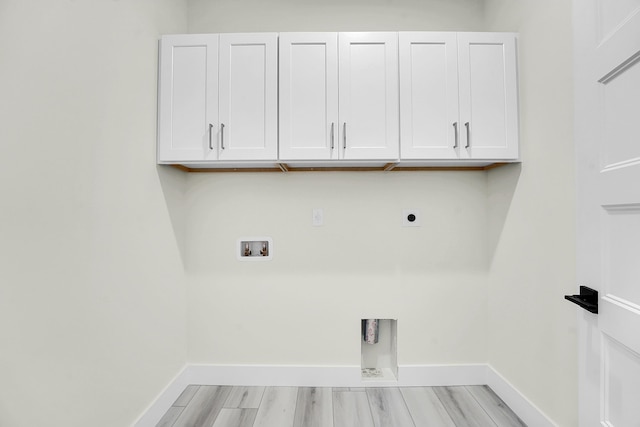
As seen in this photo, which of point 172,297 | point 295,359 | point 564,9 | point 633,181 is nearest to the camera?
point 633,181

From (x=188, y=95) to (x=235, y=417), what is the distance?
6.21 feet

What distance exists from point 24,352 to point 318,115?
5.25 feet

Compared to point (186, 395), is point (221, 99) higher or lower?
higher

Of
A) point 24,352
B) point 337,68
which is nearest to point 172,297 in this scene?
point 24,352

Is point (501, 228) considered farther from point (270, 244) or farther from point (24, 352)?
point (24, 352)

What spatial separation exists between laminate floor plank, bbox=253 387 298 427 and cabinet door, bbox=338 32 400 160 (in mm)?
1545

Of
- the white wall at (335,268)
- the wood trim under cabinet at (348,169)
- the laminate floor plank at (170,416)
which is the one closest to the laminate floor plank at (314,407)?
the white wall at (335,268)

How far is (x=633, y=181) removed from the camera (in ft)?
2.91

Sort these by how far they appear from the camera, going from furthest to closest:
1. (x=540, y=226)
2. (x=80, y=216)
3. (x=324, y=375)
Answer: (x=324, y=375)
(x=540, y=226)
(x=80, y=216)

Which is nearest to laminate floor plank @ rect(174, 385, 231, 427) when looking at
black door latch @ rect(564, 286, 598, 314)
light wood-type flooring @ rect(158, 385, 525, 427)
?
light wood-type flooring @ rect(158, 385, 525, 427)

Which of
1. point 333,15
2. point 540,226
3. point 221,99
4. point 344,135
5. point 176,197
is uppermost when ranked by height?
point 333,15

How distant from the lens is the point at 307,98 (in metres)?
1.73

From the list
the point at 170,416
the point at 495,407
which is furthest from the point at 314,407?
the point at 495,407

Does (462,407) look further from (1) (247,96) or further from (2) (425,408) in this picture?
(1) (247,96)
